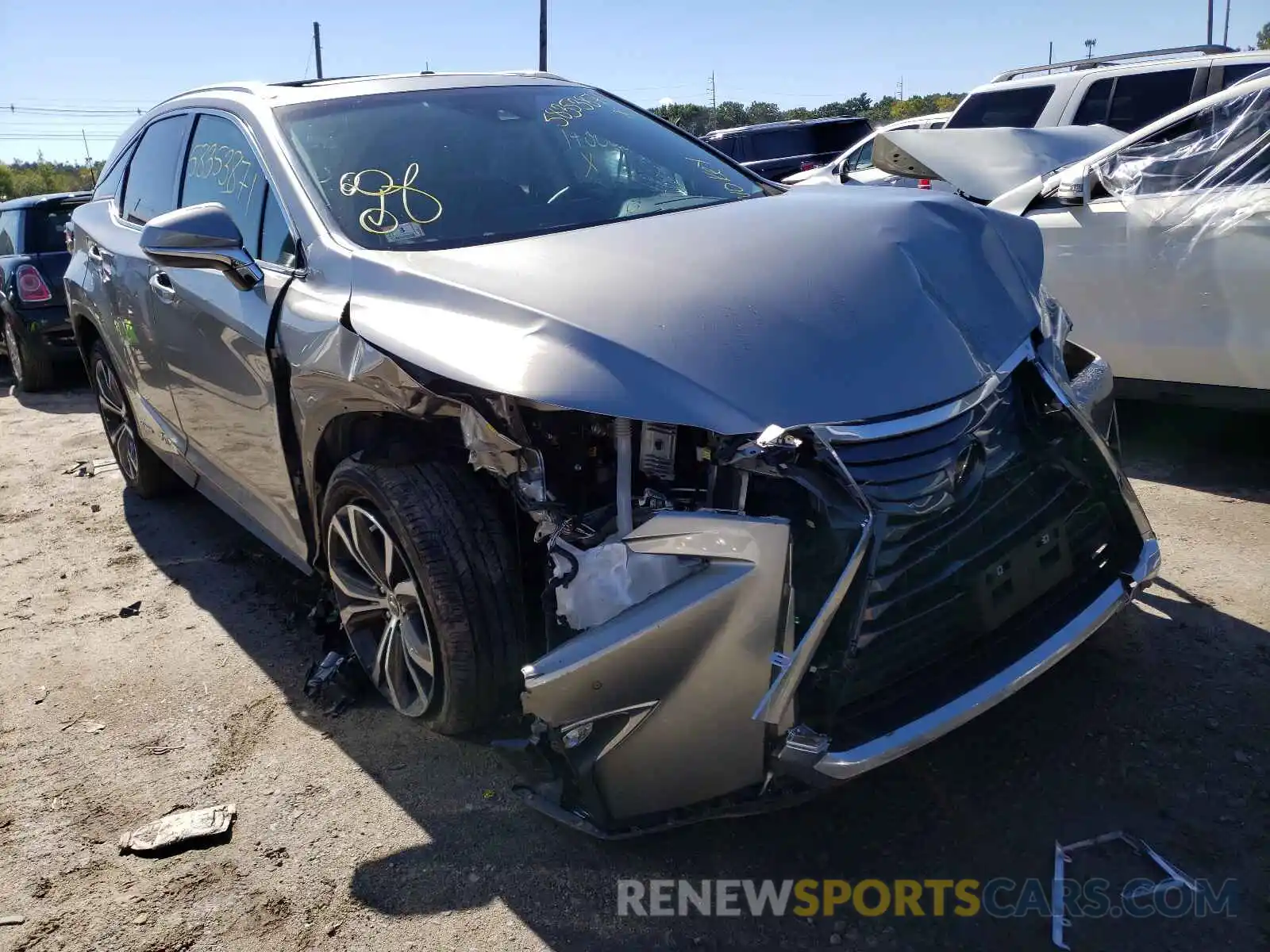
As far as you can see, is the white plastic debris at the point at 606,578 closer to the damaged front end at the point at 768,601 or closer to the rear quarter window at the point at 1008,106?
the damaged front end at the point at 768,601

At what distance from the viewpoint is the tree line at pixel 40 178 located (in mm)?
44812

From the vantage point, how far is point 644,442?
7.25 ft

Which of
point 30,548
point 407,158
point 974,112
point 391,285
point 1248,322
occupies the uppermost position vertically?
point 974,112

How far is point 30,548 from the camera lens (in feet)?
15.8

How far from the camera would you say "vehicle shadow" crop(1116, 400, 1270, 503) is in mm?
4410

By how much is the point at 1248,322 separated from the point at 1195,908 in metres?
2.97

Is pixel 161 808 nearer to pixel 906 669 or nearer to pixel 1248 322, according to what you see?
pixel 906 669

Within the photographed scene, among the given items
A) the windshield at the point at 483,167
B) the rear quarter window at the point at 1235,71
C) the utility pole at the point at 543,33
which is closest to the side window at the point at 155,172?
the windshield at the point at 483,167

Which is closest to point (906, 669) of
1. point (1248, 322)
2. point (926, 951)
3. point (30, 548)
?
point (926, 951)

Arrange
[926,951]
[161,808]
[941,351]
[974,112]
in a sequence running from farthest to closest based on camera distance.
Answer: [974,112] → [161,808] → [941,351] → [926,951]

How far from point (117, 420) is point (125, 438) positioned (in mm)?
138

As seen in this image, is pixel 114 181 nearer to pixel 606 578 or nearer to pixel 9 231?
pixel 606 578

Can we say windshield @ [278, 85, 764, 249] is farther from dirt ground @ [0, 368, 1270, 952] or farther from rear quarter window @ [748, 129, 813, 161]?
A: rear quarter window @ [748, 129, 813, 161]

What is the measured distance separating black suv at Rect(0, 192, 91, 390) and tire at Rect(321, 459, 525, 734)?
281 inches
